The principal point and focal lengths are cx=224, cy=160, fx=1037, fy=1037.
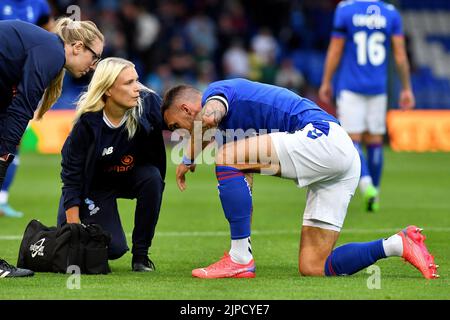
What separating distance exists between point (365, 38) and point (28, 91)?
649 centimetres

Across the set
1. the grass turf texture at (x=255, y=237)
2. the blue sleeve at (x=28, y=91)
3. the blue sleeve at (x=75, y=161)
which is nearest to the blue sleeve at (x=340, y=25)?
the grass turf texture at (x=255, y=237)

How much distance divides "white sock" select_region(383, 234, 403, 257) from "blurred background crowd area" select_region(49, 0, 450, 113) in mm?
13974

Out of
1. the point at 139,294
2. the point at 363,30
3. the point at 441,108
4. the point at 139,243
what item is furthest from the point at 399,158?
the point at 139,294

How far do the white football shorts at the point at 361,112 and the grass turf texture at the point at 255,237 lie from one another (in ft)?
2.91

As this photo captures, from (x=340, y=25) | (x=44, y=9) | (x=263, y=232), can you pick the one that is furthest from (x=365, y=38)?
(x=44, y=9)

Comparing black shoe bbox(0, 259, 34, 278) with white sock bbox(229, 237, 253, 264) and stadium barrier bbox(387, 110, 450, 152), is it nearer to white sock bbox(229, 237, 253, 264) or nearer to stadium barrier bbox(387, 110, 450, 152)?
white sock bbox(229, 237, 253, 264)

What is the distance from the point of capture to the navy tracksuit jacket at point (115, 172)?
6773 millimetres

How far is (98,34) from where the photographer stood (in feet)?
21.5

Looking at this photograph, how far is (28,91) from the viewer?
611 cm

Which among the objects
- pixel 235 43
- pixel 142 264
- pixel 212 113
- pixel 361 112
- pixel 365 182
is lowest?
pixel 142 264

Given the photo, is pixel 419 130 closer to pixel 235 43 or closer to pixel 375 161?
pixel 235 43

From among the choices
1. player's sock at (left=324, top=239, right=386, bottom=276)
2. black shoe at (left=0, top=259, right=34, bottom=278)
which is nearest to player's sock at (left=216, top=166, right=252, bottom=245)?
player's sock at (left=324, top=239, right=386, bottom=276)

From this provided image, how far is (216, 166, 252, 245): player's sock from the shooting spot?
20.4 ft
